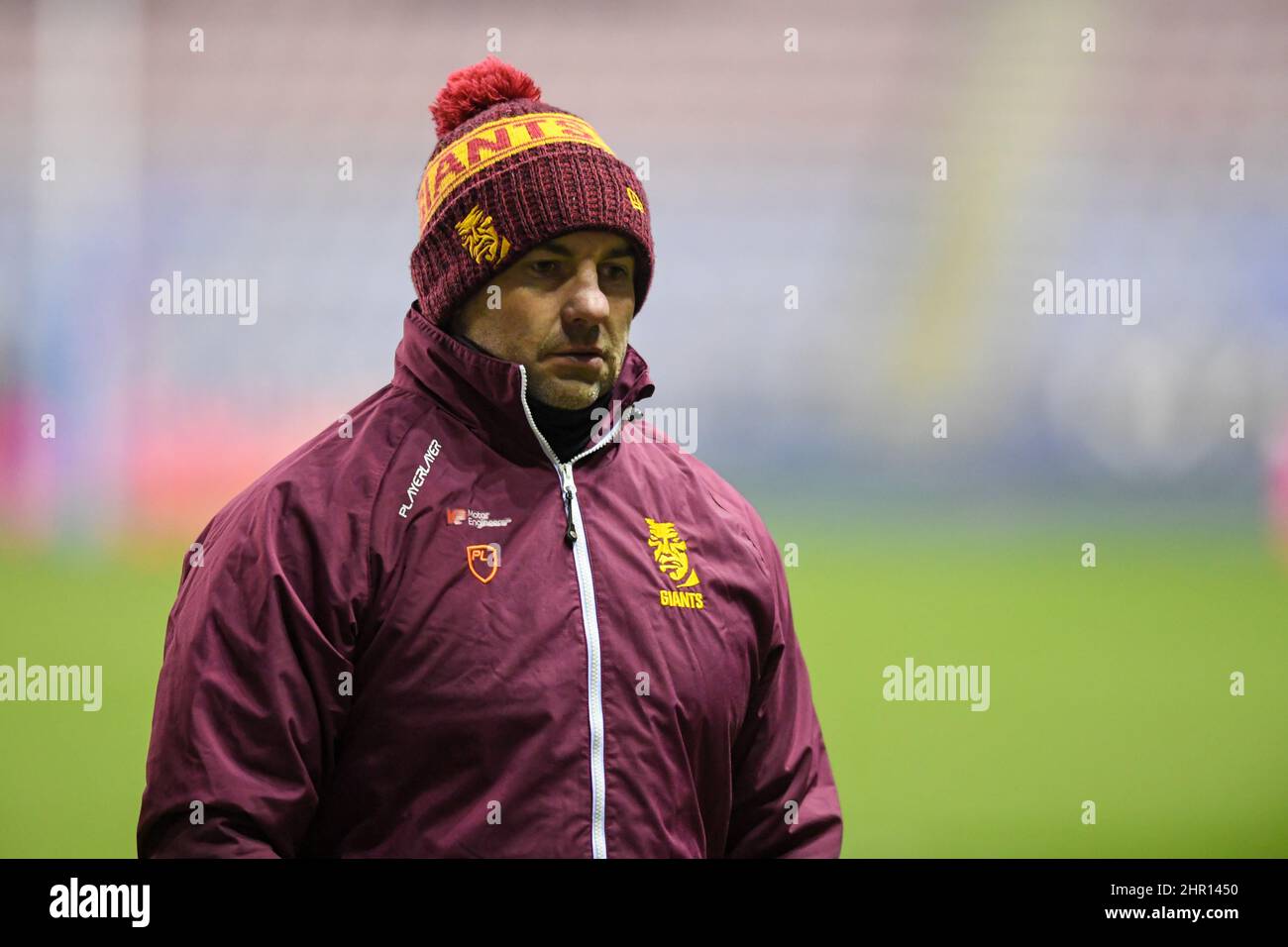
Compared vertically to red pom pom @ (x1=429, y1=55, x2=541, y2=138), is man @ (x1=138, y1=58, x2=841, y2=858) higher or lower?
lower

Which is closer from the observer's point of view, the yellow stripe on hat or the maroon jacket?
the maroon jacket

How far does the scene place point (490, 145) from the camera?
1713 mm

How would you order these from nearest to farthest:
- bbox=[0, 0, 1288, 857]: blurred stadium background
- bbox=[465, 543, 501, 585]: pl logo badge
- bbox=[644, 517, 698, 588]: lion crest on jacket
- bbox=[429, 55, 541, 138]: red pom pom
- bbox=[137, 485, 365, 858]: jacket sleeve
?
bbox=[137, 485, 365, 858]: jacket sleeve, bbox=[465, 543, 501, 585]: pl logo badge, bbox=[644, 517, 698, 588]: lion crest on jacket, bbox=[429, 55, 541, 138]: red pom pom, bbox=[0, 0, 1288, 857]: blurred stadium background

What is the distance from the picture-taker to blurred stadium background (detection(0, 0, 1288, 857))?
2.76 meters

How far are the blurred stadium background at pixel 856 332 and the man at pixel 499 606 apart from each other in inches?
43.3

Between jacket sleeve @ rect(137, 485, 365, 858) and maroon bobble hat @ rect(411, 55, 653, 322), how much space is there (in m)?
0.36

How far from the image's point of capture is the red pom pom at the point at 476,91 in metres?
1.79

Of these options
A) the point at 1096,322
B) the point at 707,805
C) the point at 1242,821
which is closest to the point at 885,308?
the point at 1096,322

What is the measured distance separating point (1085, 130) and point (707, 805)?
1.91m

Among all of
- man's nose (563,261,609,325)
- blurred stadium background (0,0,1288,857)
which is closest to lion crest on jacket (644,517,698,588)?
man's nose (563,261,609,325)

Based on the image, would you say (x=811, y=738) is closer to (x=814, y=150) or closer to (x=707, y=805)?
(x=707, y=805)

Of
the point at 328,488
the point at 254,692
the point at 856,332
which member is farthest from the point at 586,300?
the point at 856,332

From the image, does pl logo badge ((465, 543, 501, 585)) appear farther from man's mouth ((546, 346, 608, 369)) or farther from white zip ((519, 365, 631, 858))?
man's mouth ((546, 346, 608, 369))

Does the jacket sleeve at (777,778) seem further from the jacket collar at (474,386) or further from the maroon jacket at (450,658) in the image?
the jacket collar at (474,386)
